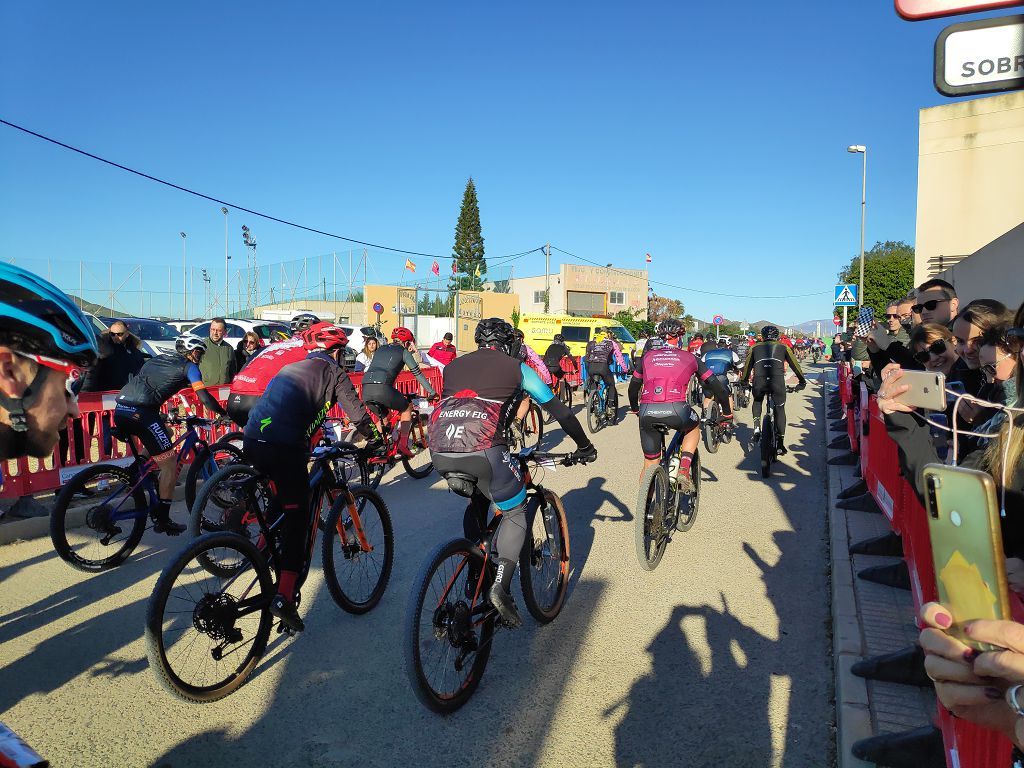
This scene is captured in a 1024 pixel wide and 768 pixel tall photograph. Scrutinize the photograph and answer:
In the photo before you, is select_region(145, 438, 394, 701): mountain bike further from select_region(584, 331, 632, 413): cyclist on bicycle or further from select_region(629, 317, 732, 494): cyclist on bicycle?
select_region(584, 331, 632, 413): cyclist on bicycle

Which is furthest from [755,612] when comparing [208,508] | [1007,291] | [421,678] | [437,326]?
[437,326]

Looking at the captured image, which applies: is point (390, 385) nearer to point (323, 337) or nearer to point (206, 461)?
point (206, 461)

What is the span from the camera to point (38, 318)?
1621 mm

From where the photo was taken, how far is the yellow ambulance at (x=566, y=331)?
22344 mm

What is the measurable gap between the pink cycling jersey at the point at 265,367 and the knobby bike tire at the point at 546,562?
2.37 m

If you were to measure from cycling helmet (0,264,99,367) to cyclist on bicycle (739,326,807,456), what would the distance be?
28.6ft

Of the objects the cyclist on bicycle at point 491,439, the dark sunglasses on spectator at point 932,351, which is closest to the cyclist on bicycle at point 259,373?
the cyclist on bicycle at point 491,439

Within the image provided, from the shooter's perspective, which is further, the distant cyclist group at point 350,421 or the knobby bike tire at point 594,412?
the knobby bike tire at point 594,412

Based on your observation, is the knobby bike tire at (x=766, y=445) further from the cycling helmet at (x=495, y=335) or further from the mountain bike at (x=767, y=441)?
the cycling helmet at (x=495, y=335)

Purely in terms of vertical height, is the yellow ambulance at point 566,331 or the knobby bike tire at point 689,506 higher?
the yellow ambulance at point 566,331

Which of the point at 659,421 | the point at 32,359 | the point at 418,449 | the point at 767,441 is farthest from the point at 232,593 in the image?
the point at 767,441

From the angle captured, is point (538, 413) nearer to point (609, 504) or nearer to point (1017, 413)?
point (609, 504)

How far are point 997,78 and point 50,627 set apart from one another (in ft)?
20.0

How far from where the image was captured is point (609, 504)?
765 centimetres
